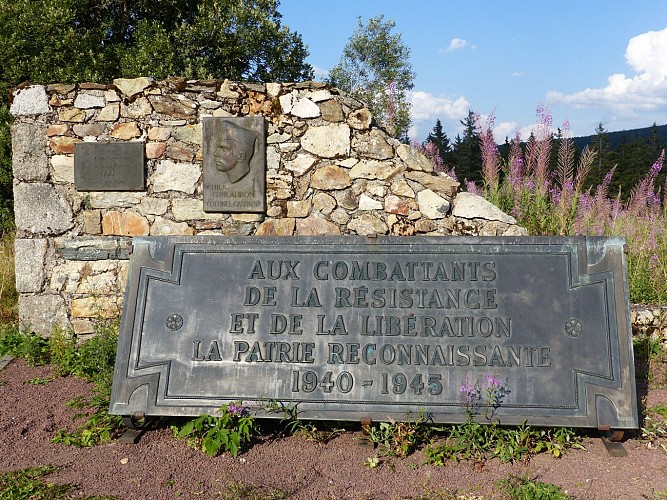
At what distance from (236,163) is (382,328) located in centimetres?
233

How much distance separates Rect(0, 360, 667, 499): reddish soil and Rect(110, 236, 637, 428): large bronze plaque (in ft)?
0.72

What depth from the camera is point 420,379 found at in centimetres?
334

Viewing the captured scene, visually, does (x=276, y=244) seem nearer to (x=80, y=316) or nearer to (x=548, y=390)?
(x=548, y=390)

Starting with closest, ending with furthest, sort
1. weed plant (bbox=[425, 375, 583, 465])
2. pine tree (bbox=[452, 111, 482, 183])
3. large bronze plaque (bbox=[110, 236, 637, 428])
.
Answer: weed plant (bbox=[425, 375, 583, 465])
large bronze plaque (bbox=[110, 236, 637, 428])
pine tree (bbox=[452, 111, 482, 183])

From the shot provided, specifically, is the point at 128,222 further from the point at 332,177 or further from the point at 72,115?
the point at 332,177

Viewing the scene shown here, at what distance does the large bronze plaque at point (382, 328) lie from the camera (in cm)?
328

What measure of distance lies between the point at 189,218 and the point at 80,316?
1417 millimetres

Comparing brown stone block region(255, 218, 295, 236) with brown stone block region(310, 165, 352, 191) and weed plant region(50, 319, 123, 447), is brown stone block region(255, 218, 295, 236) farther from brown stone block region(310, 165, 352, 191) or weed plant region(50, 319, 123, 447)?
weed plant region(50, 319, 123, 447)

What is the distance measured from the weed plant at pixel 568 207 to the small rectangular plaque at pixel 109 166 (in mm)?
3475

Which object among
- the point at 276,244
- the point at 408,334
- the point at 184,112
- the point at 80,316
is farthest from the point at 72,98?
the point at 408,334

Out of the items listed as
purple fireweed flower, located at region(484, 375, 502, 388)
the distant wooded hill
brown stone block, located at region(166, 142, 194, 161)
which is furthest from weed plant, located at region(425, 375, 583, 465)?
the distant wooded hill

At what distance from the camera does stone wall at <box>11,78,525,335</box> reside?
4.99 m

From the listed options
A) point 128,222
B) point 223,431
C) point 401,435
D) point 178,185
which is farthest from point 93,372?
point 401,435

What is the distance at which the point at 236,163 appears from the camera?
5039mm
